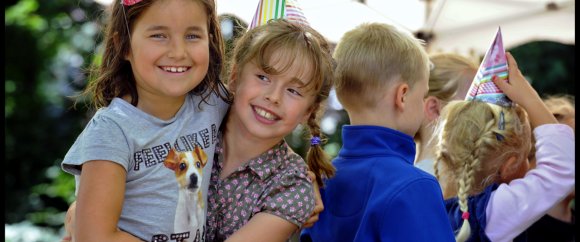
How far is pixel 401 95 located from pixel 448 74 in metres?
1.14

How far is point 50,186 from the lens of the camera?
796 centimetres

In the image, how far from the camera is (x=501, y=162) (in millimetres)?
3133

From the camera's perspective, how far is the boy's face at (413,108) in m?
2.59

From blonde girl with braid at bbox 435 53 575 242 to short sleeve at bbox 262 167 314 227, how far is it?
32.0 inches

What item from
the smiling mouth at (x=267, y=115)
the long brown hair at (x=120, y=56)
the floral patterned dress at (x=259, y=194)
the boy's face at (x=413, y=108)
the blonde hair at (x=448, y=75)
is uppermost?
the long brown hair at (x=120, y=56)

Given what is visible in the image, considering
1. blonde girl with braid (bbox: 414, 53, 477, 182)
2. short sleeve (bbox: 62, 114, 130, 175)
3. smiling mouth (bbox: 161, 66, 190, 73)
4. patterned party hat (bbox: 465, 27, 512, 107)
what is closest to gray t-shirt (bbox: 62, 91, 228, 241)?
short sleeve (bbox: 62, 114, 130, 175)

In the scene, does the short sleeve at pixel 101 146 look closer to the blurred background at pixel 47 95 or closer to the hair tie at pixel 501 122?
the hair tie at pixel 501 122

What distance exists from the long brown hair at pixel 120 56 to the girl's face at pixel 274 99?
13 cm

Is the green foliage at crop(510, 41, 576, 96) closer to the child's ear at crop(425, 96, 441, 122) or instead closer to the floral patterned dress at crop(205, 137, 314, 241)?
the child's ear at crop(425, 96, 441, 122)

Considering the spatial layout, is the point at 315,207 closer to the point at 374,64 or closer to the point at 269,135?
the point at 269,135

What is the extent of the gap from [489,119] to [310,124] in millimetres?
868

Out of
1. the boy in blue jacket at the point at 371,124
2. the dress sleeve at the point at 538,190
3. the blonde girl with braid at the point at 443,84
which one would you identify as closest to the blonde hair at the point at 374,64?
the boy in blue jacket at the point at 371,124

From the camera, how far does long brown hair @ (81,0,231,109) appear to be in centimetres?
228

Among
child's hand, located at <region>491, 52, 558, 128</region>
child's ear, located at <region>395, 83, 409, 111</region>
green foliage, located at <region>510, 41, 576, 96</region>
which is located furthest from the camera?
green foliage, located at <region>510, 41, 576, 96</region>
